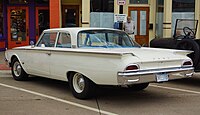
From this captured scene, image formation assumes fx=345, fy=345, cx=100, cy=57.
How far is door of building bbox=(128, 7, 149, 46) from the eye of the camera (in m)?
17.8

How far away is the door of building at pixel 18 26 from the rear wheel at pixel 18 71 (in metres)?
8.30

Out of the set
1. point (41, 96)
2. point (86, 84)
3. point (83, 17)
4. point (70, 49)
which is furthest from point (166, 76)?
point (83, 17)

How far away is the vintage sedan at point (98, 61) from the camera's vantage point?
6707mm

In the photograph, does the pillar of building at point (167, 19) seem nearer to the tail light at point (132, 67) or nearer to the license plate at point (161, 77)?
the license plate at point (161, 77)

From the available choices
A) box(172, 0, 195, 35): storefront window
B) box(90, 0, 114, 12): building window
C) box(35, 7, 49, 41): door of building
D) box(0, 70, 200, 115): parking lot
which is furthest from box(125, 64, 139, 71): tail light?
box(35, 7, 49, 41): door of building

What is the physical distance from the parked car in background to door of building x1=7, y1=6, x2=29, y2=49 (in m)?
9.67

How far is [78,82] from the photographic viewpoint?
7.69 metres

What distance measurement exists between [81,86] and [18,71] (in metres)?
3.15

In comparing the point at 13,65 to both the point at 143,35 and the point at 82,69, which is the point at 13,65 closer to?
the point at 82,69

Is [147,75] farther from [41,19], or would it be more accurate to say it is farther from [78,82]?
[41,19]

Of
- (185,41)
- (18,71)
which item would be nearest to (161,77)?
(185,41)

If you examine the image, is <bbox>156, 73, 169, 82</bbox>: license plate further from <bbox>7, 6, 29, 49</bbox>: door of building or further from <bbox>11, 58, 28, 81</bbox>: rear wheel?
<bbox>7, 6, 29, 49</bbox>: door of building

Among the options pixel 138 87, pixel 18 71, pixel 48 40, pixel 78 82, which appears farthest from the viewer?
pixel 18 71

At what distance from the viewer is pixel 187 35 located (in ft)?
31.9
